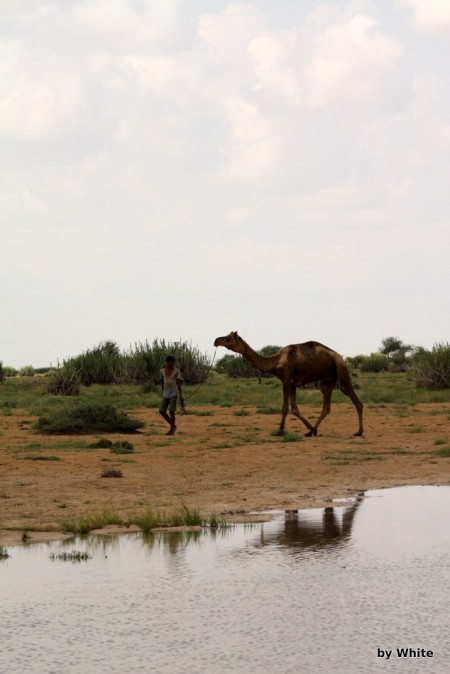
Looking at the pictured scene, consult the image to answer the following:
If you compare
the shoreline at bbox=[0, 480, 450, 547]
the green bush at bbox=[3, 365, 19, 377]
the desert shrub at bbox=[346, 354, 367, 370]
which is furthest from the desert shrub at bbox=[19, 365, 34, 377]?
the shoreline at bbox=[0, 480, 450, 547]

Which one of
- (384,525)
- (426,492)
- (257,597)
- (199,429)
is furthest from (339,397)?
(257,597)

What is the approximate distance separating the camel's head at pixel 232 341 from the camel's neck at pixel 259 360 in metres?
0.05

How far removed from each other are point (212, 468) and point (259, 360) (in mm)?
6602

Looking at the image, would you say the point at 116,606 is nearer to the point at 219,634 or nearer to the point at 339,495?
the point at 219,634

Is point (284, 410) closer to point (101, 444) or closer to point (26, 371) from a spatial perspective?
point (101, 444)

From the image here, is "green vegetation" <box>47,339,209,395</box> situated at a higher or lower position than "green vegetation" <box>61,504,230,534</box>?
higher

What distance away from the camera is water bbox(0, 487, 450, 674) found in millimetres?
6371

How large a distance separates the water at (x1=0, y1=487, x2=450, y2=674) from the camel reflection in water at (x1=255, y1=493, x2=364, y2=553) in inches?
1.2

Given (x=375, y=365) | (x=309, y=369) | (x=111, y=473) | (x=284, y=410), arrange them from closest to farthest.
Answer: (x=111, y=473) < (x=284, y=410) < (x=309, y=369) < (x=375, y=365)

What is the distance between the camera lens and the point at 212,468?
17.4 m

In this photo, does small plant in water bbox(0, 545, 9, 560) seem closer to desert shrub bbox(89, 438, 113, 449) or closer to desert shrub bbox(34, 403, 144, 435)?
desert shrub bbox(89, 438, 113, 449)

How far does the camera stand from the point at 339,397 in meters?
36.8

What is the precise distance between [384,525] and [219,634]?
4624 millimetres

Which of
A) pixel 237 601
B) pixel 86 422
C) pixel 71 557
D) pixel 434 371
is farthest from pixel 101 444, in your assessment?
pixel 434 371
